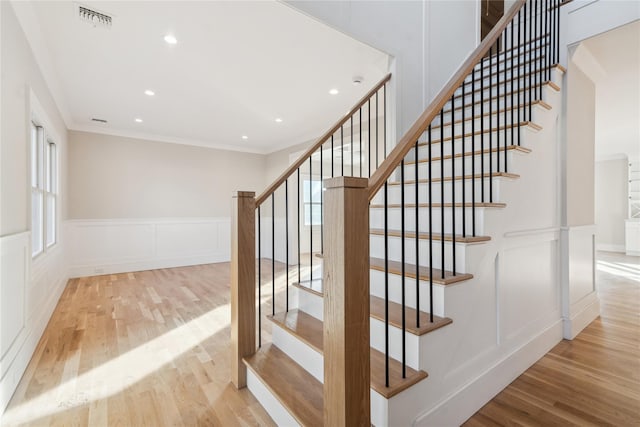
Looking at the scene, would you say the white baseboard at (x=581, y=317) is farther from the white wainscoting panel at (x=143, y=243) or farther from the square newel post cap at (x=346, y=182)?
the white wainscoting panel at (x=143, y=243)

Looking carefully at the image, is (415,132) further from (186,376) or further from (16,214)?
(16,214)

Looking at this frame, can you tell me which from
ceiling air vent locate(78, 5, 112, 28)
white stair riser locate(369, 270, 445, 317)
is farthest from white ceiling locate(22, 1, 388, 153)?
white stair riser locate(369, 270, 445, 317)

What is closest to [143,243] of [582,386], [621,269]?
[582,386]

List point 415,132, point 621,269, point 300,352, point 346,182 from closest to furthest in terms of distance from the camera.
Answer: point 346,182
point 415,132
point 300,352
point 621,269

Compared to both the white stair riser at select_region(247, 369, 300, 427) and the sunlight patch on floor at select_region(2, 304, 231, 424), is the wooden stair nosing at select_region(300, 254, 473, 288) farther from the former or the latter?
the sunlight patch on floor at select_region(2, 304, 231, 424)

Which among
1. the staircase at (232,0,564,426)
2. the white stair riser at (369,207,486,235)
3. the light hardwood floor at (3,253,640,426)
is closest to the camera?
the staircase at (232,0,564,426)

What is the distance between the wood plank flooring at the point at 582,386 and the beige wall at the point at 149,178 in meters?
5.71

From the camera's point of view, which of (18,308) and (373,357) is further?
(18,308)

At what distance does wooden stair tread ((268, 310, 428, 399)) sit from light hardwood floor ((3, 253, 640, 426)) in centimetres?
44

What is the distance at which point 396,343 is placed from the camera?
4.61 feet

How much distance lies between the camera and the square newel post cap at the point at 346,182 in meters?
1.05

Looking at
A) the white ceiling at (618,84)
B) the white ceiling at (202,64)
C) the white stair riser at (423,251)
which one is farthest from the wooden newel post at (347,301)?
the white ceiling at (618,84)

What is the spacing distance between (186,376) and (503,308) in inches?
80.6

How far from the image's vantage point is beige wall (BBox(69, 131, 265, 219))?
498 cm
